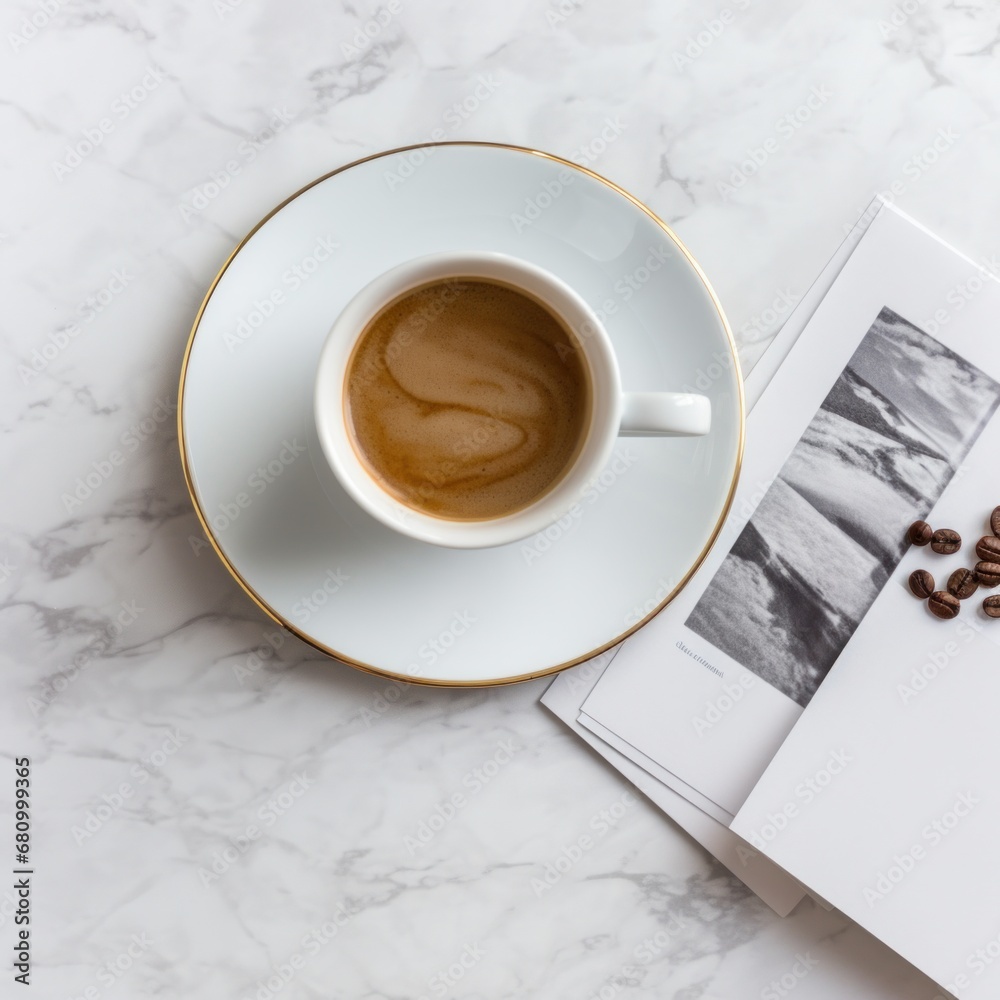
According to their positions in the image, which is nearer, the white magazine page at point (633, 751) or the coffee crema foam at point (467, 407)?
the coffee crema foam at point (467, 407)

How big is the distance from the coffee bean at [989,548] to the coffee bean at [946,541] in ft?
0.08

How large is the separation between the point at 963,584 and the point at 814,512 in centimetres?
19

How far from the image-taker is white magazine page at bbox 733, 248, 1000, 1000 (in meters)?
1.01

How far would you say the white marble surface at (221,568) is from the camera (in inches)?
40.1

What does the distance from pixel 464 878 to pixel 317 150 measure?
890mm

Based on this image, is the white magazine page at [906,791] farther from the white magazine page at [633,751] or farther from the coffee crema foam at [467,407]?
the coffee crema foam at [467,407]

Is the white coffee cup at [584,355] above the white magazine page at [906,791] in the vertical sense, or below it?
above

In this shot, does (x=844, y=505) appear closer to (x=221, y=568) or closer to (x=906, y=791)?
(x=906, y=791)

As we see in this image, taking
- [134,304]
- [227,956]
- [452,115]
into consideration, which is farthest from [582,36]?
[227,956]

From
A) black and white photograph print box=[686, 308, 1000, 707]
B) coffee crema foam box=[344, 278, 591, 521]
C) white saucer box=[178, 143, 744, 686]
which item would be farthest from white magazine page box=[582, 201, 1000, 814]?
coffee crema foam box=[344, 278, 591, 521]

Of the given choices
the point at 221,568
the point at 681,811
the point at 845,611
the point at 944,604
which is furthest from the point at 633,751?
the point at 221,568

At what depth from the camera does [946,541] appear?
3.33 feet

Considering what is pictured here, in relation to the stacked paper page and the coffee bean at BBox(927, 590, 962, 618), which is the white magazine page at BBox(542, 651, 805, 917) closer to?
the stacked paper page

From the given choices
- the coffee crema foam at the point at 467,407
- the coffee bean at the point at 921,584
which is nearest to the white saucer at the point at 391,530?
the coffee crema foam at the point at 467,407
